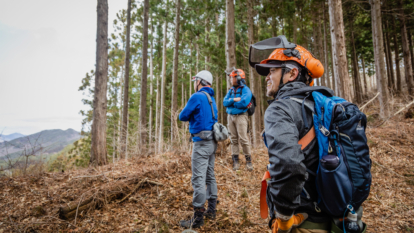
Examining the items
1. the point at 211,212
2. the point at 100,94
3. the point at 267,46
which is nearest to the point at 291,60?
the point at 267,46

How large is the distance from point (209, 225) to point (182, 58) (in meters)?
19.5

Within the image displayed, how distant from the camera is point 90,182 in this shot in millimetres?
4414

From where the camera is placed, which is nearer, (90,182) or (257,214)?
(257,214)

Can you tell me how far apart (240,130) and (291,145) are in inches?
160

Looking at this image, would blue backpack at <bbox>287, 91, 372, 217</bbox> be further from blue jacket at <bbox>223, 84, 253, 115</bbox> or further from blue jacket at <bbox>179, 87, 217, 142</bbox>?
blue jacket at <bbox>223, 84, 253, 115</bbox>

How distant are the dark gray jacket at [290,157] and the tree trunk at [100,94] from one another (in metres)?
6.69

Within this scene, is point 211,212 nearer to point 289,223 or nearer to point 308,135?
point 289,223

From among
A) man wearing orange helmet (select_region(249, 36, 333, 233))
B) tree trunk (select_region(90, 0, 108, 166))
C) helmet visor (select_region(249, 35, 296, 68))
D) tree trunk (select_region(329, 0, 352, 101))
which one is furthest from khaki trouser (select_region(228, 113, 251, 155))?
tree trunk (select_region(90, 0, 108, 166))

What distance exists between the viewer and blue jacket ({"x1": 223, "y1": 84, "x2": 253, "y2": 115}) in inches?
196

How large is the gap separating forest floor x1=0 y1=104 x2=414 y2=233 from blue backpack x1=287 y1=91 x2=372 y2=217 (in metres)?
2.36

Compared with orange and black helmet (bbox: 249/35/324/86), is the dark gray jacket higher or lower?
lower

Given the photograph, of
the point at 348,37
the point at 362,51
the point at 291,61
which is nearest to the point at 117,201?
the point at 291,61

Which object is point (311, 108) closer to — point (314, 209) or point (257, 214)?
point (314, 209)

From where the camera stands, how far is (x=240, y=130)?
5.21 meters
